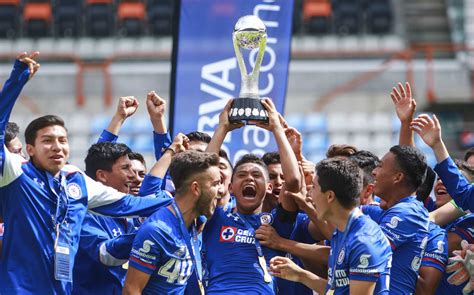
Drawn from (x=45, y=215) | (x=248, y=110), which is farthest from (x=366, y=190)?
(x=45, y=215)

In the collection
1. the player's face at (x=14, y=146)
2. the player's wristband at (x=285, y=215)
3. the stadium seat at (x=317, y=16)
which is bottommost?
the player's wristband at (x=285, y=215)

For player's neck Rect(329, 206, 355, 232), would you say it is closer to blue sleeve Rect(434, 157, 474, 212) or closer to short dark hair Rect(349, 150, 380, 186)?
blue sleeve Rect(434, 157, 474, 212)

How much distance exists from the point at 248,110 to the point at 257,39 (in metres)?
0.50

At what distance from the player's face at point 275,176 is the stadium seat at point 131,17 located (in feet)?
45.5

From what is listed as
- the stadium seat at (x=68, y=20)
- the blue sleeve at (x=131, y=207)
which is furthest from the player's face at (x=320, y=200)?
the stadium seat at (x=68, y=20)

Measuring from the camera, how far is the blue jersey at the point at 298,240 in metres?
6.41

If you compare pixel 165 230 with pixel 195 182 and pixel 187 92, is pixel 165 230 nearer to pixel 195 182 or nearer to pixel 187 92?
pixel 195 182

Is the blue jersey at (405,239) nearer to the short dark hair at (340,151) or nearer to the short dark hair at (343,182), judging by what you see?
the short dark hair at (343,182)

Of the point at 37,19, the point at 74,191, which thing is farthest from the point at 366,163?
the point at 37,19

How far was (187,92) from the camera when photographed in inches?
310

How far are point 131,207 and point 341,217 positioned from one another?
1303mm

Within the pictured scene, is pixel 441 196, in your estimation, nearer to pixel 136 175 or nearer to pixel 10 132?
pixel 136 175

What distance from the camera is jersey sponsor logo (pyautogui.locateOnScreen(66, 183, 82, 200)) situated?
5891 millimetres

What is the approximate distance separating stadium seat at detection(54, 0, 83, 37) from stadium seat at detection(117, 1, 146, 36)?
32.8 inches
